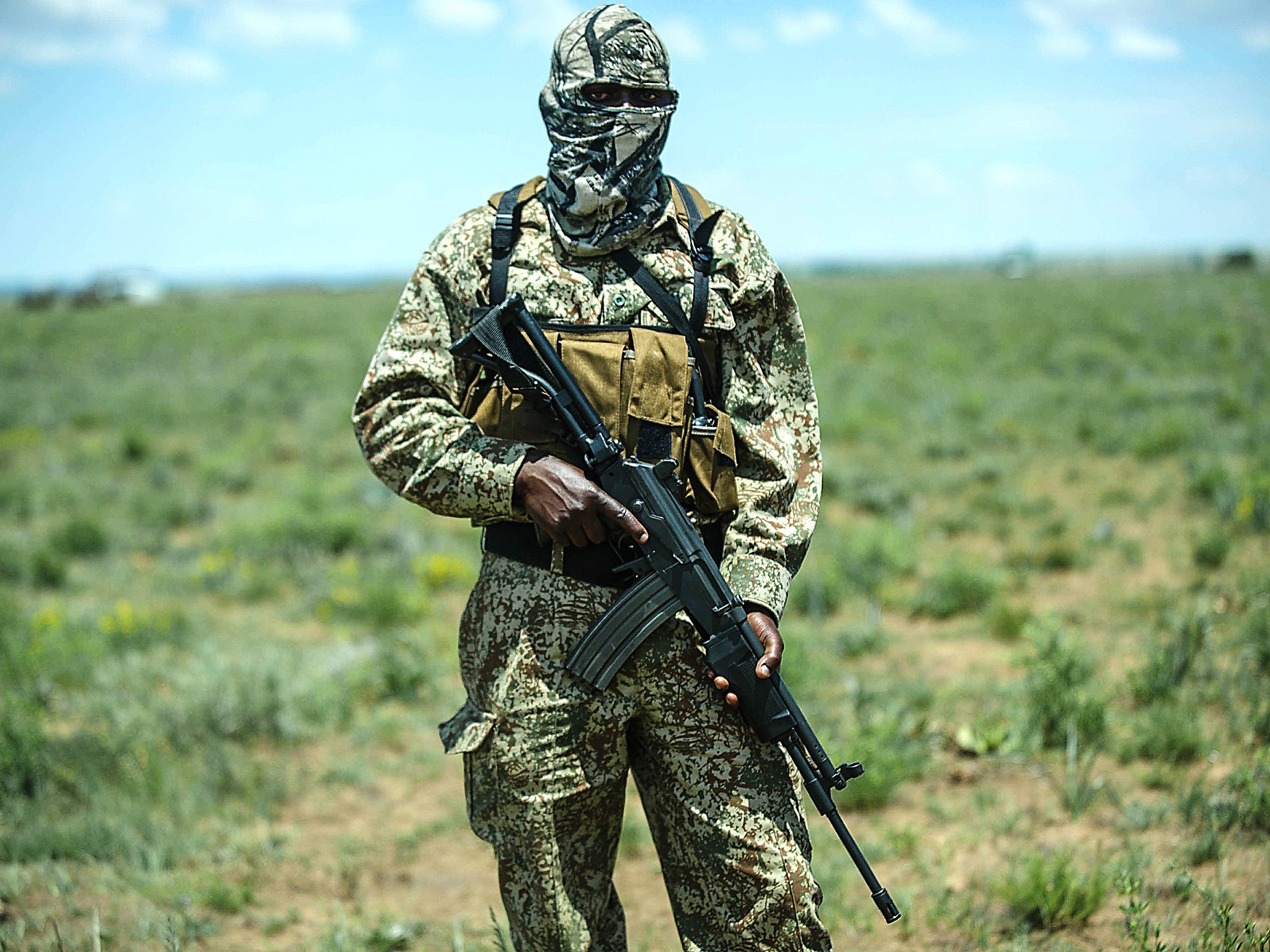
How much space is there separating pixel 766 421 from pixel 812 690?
3050 mm

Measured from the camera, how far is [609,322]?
7.39 ft

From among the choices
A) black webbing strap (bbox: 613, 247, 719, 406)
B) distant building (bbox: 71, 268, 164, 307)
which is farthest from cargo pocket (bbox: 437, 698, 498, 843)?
distant building (bbox: 71, 268, 164, 307)

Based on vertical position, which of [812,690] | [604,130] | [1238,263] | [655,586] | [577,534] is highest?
[1238,263]

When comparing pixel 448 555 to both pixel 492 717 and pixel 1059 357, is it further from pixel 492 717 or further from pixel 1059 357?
pixel 1059 357

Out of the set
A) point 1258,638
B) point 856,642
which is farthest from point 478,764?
point 1258,638

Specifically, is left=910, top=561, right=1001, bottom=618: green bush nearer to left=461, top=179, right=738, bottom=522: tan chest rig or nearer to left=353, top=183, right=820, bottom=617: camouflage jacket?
left=353, top=183, right=820, bottom=617: camouflage jacket

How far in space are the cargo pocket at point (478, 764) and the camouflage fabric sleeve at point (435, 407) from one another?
1.52ft

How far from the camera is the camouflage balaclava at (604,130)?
7.21ft

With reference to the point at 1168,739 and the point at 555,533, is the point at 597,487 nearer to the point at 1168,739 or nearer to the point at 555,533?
the point at 555,533

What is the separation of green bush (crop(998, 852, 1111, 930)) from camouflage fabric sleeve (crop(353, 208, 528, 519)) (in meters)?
2.18

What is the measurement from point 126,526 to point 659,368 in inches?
320

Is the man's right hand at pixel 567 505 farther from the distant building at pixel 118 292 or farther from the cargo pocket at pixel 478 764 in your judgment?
the distant building at pixel 118 292

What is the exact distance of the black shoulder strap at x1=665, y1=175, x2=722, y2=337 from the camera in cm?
225

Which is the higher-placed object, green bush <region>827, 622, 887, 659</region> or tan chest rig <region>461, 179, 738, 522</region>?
tan chest rig <region>461, 179, 738, 522</region>
